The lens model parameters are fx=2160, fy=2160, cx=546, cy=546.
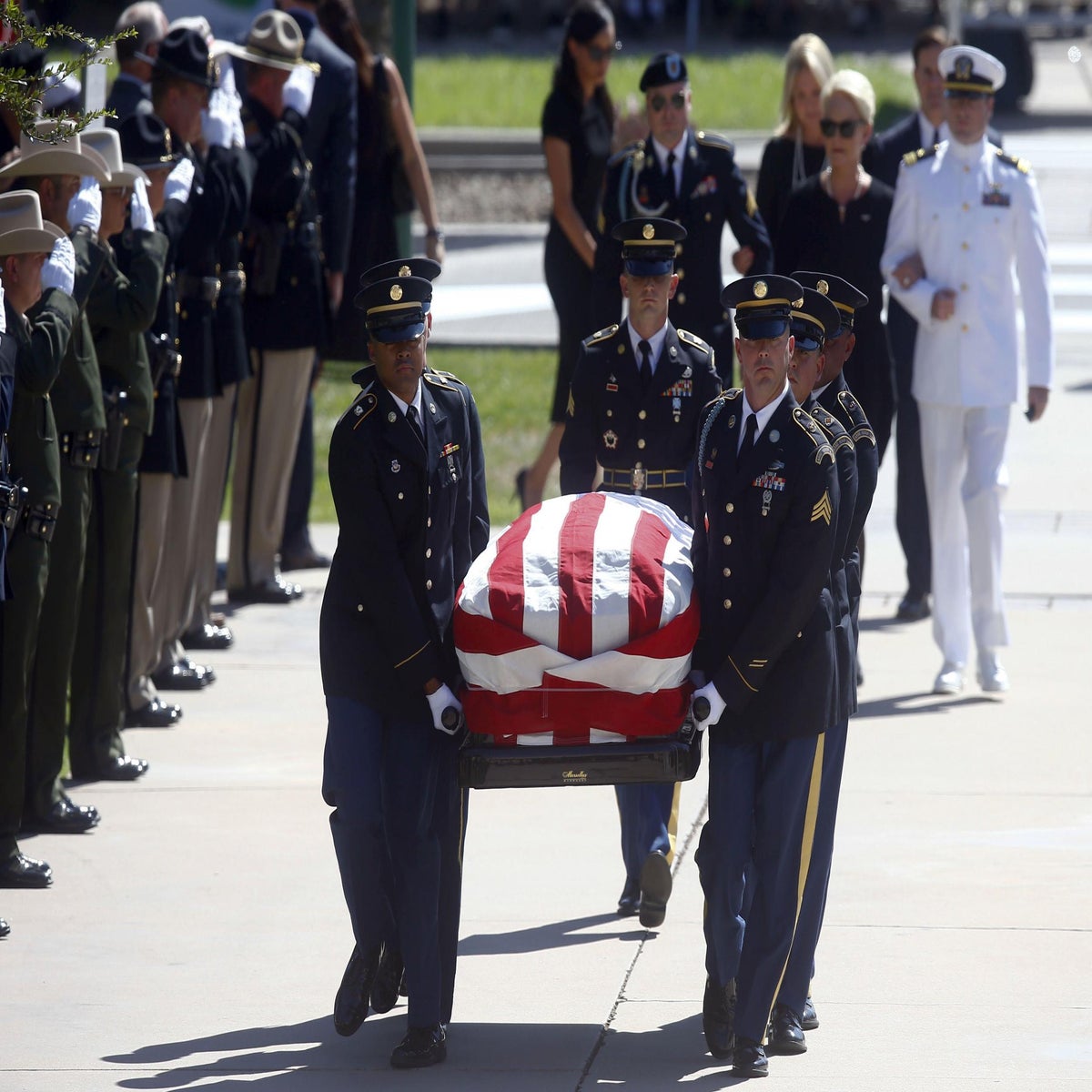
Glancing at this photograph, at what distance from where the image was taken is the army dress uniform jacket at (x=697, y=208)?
27.1ft

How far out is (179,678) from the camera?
29.0 feet

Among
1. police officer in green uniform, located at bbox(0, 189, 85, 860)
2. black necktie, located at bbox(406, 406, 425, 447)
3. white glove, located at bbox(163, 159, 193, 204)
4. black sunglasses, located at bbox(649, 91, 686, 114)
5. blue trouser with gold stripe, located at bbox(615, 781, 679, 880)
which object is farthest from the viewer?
black sunglasses, located at bbox(649, 91, 686, 114)

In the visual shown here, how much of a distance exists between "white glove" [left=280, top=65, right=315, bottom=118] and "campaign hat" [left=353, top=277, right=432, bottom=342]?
4.53m

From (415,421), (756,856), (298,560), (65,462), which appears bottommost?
(298,560)

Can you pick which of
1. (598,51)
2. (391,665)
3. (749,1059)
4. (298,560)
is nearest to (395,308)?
(391,665)

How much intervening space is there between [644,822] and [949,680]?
2.81 m

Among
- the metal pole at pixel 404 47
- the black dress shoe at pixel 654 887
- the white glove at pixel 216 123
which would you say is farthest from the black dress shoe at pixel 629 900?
the metal pole at pixel 404 47

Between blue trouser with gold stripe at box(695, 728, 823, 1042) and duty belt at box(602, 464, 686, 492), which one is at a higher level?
duty belt at box(602, 464, 686, 492)

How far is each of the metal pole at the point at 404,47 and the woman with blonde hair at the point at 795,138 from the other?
10.4ft

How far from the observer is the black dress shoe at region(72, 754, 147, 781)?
25.1 feet

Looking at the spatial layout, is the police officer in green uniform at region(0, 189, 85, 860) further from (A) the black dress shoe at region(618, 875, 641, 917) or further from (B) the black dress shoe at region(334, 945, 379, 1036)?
(A) the black dress shoe at region(618, 875, 641, 917)

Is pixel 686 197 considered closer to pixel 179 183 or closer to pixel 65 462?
pixel 179 183

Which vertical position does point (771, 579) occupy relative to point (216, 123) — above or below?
below

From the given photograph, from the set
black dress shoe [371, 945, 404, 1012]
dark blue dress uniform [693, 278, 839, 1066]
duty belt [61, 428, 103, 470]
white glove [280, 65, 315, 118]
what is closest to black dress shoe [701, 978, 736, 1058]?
dark blue dress uniform [693, 278, 839, 1066]
